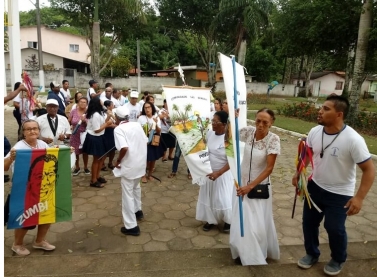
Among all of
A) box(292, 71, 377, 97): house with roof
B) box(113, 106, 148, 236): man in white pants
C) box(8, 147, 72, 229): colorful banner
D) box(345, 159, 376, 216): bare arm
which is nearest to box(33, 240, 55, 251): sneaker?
box(8, 147, 72, 229): colorful banner

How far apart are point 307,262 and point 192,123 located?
2.33 meters

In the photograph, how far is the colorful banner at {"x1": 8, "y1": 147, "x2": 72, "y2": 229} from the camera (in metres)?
3.09

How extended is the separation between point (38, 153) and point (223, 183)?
2176mm

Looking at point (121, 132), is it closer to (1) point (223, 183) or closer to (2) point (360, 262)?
(1) point (223, 183)

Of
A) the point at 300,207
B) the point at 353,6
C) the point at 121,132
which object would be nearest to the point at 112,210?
the point at 121,132

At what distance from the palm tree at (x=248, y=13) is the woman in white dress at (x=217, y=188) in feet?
59.0

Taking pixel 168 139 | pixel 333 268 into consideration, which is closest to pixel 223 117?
pixel 333 268

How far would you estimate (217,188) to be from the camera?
404 cm

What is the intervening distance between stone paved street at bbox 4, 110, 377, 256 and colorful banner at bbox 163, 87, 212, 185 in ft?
2.46

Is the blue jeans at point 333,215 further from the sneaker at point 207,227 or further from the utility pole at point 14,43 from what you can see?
the utility pole at point 14,43

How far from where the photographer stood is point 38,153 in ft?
10.3

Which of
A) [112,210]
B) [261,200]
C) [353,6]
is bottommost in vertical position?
[112,210]

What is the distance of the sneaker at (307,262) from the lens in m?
2.94

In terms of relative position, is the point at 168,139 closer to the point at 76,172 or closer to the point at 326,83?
the point at 76,172
